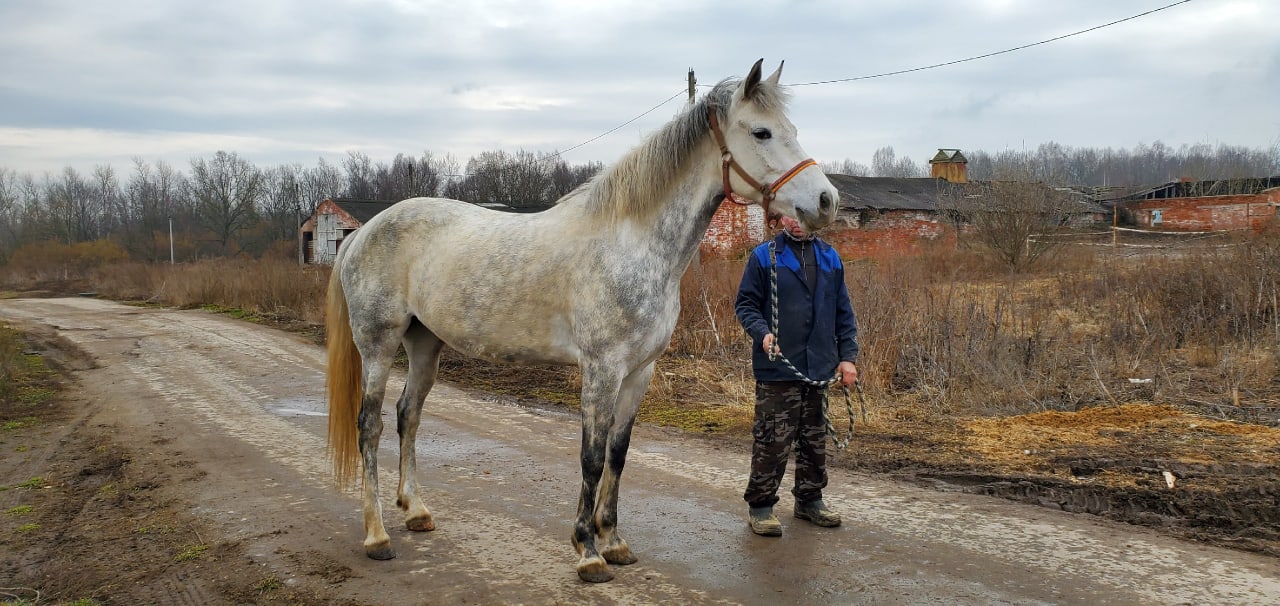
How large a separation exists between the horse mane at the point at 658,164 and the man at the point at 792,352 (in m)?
0.80

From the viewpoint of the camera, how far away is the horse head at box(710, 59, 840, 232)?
11.9ft

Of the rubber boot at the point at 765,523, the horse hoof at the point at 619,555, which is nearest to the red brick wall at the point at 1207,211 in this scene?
the rubber boot at the point at 765,523

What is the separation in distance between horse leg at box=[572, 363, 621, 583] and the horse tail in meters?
1.73

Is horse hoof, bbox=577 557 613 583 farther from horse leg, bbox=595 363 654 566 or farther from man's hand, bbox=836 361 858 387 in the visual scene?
man's hand, bbox=836 361 858 387

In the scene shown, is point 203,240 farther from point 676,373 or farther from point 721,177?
point 721,177

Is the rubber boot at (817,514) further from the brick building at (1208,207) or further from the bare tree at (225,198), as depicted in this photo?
the bare tree at (225,198)

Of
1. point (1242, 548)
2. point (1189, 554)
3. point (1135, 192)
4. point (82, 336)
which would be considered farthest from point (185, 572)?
point (1135, 192)

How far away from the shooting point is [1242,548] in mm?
4062

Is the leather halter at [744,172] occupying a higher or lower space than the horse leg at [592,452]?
higher

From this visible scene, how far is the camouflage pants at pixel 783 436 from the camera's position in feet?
Answer: 14.8

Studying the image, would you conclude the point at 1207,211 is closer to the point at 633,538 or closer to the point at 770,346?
the point at 770,346

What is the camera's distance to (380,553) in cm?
417

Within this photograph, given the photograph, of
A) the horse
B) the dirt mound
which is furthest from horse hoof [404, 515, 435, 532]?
the dirt mound

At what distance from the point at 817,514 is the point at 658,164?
7.23 feet
